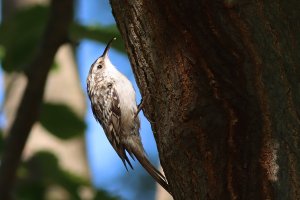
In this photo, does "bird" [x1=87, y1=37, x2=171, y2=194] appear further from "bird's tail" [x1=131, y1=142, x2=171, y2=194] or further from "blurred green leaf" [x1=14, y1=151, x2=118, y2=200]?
"blurred green leaf" [x1=14, y1=151, x2=118, y2=200]

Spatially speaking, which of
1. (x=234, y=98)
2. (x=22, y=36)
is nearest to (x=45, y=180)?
(x=22, y=36)

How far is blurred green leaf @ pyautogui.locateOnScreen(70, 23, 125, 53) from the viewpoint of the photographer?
167 inches

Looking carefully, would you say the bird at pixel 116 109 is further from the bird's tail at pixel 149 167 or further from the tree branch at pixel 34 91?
the tree branch at pixel 34 91

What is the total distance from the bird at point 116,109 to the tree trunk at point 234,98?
6.12 feet

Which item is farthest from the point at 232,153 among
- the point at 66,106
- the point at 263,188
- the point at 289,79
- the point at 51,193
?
the point at 51,193

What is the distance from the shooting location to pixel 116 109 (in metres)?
5.17

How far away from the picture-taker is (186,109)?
107 inches

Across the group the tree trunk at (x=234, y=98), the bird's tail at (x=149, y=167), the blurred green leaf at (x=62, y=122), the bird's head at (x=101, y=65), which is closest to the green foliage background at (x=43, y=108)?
the blurred green leaf at (x=62, y=122)

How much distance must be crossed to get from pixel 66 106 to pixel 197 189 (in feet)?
6.78

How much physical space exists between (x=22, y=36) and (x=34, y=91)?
1.16 ft

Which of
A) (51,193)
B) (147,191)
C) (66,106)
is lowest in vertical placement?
(147,191)

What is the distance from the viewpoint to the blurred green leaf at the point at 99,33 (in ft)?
13.9

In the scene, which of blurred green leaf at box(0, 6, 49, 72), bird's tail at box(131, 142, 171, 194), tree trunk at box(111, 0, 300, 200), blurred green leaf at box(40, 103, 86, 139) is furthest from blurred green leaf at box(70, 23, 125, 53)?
tree trunk at box(111, 0, 300, 200)

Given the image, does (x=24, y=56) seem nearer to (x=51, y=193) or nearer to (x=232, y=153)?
(x=51, y=193)
